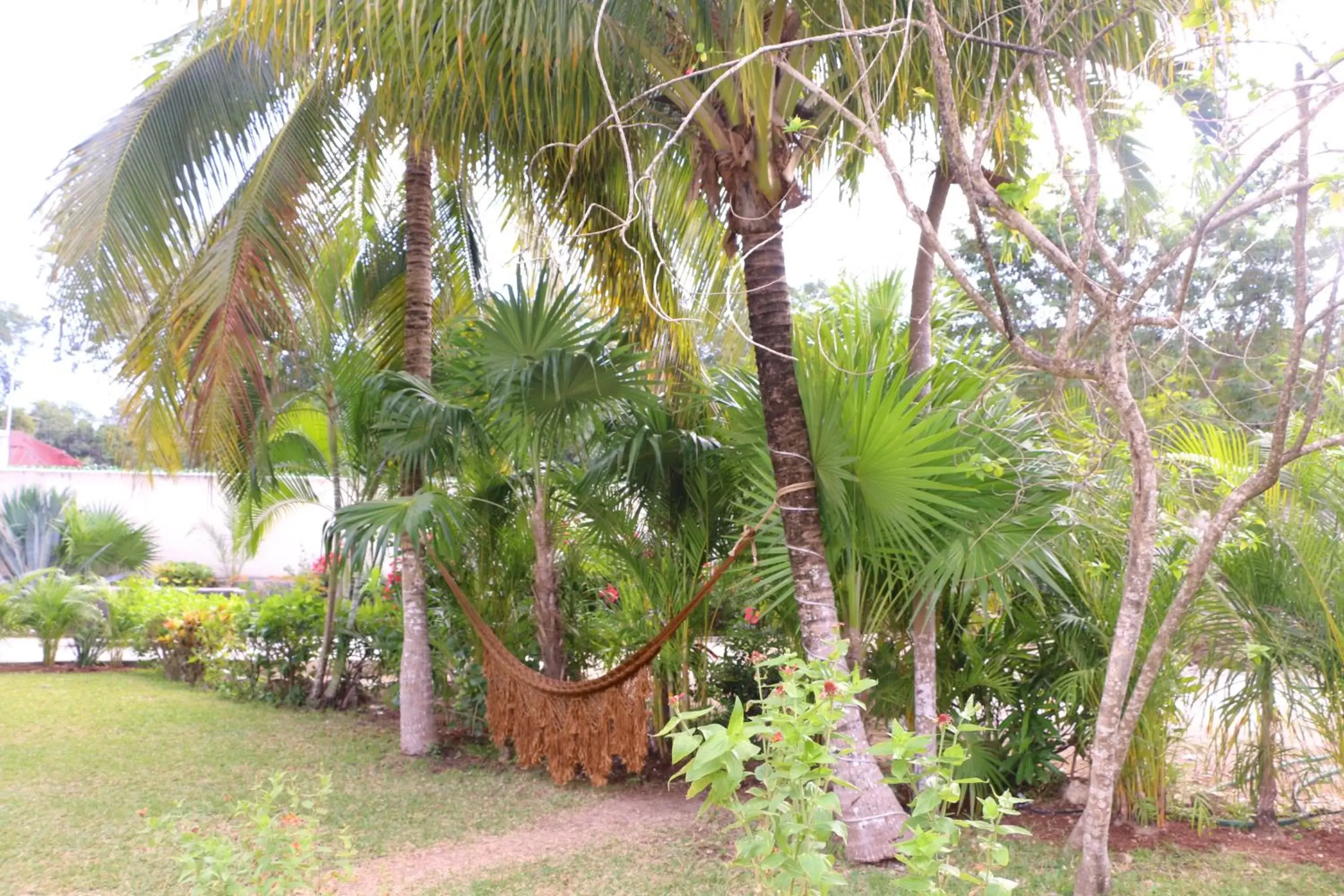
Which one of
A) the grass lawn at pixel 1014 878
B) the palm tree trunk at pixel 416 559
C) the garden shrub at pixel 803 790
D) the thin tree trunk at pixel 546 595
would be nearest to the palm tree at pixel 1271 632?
the grass lawn at pixel 1014 878

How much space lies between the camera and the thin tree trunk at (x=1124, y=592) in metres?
3.06

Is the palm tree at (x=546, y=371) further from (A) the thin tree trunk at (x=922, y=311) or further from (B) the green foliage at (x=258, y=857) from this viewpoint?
(B) the green foliage at (x=258, y=857)

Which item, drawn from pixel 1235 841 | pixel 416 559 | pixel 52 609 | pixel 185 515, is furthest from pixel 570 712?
pixel 185 515

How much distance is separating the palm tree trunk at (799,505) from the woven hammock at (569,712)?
69 cm

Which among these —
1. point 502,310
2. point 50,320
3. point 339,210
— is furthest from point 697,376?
point 50,320

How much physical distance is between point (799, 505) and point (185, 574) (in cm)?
1386

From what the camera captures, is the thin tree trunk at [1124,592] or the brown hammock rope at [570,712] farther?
the brown hammock rope at [570,712]

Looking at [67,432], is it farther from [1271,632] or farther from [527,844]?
[1271,632]

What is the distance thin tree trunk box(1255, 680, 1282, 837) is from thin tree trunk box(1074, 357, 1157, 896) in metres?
1.21

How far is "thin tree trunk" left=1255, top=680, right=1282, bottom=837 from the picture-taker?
4051mm

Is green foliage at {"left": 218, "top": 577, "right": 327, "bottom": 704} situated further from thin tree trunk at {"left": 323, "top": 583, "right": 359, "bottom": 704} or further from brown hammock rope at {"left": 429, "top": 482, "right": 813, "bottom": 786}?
brown hammock rope at {"left": 429, "top": 482, "right": 813, "bottom": 786}

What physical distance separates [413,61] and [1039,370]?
2884mm

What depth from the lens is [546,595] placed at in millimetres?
5441

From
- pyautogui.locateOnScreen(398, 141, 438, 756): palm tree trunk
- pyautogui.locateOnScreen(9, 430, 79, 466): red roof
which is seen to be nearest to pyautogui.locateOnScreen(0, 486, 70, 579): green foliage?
pyautogui.locateOnScreen(398, 141, 438, 756): palm tree trunk
